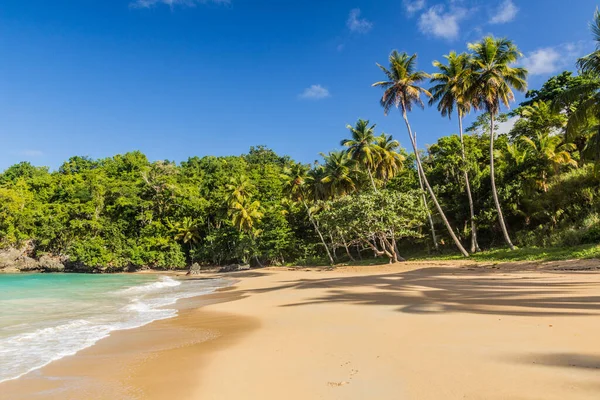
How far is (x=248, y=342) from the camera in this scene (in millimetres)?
6512

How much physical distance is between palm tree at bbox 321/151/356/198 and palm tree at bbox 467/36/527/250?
39.8 ft

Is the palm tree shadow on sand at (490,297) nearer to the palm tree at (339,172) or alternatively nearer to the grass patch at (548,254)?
the grass patch at (548,254)

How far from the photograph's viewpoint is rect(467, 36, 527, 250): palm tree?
849 inches

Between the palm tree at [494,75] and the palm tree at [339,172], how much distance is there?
12117 millimetres

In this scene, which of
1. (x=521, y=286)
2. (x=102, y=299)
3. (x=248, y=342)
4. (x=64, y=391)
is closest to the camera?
(x=64, y=391)

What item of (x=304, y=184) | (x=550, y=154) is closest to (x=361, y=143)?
(x=304, y=184)

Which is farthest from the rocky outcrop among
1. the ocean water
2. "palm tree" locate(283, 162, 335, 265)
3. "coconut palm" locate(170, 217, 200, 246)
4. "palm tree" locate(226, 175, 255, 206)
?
the ocean water

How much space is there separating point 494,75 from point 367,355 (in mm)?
22322

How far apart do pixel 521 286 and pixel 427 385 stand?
7.73m

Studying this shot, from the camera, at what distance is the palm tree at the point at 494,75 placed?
21562 mm

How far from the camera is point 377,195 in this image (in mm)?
25125

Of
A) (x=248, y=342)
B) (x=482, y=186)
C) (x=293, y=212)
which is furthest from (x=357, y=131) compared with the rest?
(x=248, y=342)

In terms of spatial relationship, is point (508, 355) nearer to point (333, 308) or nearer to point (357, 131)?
point (333, 308)

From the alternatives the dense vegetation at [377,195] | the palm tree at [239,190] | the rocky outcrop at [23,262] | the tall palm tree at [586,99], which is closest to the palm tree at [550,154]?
the dense vegetation at [377,195]
